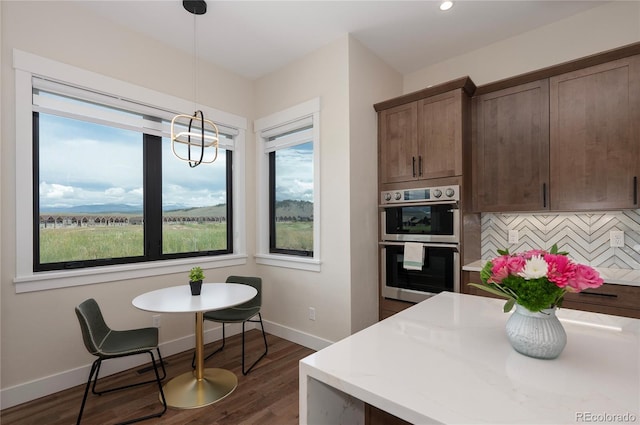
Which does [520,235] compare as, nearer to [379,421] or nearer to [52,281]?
[379,421]

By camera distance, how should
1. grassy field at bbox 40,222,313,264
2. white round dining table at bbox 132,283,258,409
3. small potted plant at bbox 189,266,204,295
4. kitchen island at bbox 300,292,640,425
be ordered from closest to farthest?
1. kitchen island at bbox 300,292,640,425
2. white round dining table at bbox 132,283,258,409
3. small potted plant at bbox 189,266,204,295
4. grassy field at bbox 40,222,313,264

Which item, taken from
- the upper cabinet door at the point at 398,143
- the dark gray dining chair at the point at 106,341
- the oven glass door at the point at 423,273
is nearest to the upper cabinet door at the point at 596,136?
the oven glass door at the point at 423,273

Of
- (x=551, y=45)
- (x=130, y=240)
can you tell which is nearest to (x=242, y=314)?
(x=130, y=240)

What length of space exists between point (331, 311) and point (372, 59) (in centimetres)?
249

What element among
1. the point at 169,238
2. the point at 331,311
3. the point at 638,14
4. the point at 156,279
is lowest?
the point at 331,311

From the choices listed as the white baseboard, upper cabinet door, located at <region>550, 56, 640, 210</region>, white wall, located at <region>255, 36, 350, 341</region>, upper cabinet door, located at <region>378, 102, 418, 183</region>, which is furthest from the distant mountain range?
upper cabinet door, located at <region>550, 56, 640, 210</region>

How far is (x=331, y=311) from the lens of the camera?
2879 millimetres

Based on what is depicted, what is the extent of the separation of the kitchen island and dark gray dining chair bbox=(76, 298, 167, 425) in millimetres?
1531

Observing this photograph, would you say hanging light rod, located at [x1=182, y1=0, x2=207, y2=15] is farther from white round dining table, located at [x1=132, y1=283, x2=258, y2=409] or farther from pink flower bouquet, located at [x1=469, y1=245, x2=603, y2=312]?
pink flower bouquet, located at [x1=469, y1=245, x2=603, y2=312]

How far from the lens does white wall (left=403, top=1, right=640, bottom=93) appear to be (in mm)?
2355

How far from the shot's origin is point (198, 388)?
223cm

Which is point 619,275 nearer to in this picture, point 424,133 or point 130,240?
point 424,133

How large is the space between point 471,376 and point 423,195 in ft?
6.80

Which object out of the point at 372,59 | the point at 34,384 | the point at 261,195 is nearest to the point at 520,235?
the point at 372,59
